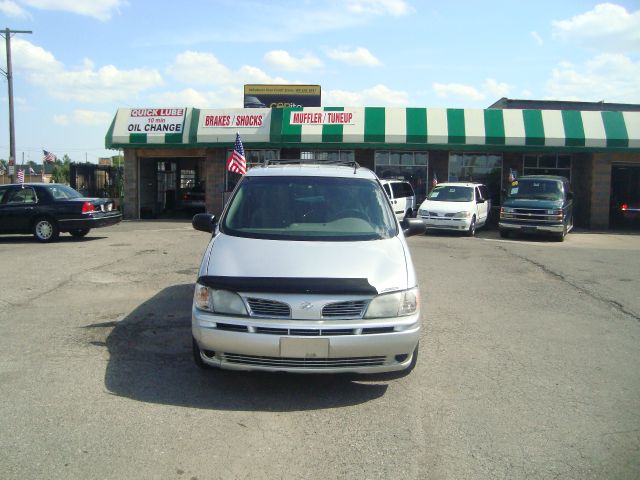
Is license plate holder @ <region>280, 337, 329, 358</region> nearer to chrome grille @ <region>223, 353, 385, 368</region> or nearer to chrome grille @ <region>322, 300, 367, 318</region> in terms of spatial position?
chrome grille @ <region>223, 353, 385, 368</region>

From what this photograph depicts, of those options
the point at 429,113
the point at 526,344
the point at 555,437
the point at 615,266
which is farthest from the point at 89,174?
the point at 555,437

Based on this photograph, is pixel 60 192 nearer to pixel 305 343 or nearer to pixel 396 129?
pixel 396 129

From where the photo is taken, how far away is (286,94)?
32.7 metres

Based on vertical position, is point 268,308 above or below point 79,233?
above

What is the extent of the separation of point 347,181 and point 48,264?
781cm

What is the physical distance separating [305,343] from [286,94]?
97.8 ft

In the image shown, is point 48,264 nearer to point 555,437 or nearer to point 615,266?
point 555,437

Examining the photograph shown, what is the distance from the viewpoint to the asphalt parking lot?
367 centimetres

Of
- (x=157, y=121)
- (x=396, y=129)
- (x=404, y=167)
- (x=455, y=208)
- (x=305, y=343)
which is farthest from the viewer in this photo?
(x=404, y=167)

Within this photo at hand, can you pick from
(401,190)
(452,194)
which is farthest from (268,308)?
(401,190)

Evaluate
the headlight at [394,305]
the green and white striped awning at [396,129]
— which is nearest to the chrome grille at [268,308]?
the headlight at [394,305]

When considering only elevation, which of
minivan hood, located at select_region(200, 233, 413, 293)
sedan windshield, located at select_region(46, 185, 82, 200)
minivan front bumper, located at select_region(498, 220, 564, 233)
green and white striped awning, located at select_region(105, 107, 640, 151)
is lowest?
minivan front bumper, located at select_region(498, 220, 564, 233)

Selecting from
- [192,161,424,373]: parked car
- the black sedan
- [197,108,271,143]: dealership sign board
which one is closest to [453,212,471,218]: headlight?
[197,108,271,143]: dealership sign board

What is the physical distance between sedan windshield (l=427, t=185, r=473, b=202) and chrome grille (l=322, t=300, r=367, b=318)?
1578 centimetres
